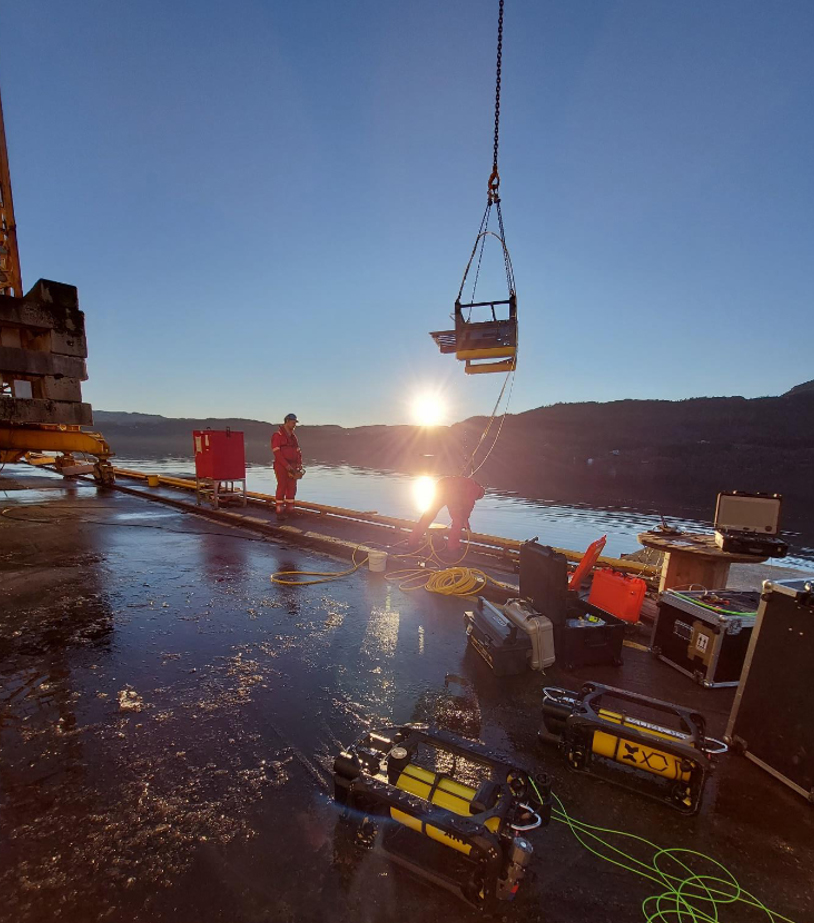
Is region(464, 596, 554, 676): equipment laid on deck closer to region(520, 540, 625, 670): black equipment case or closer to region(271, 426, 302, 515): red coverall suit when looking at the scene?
region(520, 540, 625, 670): black equipment case

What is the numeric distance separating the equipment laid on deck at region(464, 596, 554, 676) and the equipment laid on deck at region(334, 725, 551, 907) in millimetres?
1138

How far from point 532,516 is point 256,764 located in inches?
1346

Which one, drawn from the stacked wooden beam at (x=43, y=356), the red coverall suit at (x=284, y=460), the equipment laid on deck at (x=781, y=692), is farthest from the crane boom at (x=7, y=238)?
the equipment laid on deck at (x=781, y=692)

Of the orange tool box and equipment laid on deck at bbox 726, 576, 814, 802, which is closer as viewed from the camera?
equipment laid on deck at bbox 726, 576, 814, 802

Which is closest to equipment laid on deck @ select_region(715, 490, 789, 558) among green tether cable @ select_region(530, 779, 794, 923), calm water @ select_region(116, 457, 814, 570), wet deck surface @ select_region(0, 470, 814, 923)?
wet deck surface @ select_region(0, 470, 814, 923)

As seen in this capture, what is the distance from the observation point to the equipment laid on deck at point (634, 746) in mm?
2223

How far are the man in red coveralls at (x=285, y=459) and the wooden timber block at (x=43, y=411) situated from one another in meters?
3.49

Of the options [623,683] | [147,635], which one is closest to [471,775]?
[623,683]

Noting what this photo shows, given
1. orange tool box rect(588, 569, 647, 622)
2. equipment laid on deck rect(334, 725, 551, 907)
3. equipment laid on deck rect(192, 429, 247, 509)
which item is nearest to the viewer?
equipment laid on deck rect(334, 725, 551, 907)

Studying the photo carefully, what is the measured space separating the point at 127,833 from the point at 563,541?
85.7ft

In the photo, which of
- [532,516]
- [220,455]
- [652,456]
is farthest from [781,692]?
[652,456]

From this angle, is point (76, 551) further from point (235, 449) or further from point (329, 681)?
point (329, 681)

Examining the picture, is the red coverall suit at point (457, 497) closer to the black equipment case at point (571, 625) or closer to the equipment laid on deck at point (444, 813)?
the black equipment case at point (571, 625)

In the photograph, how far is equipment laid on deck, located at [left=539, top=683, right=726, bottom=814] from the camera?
222cm
